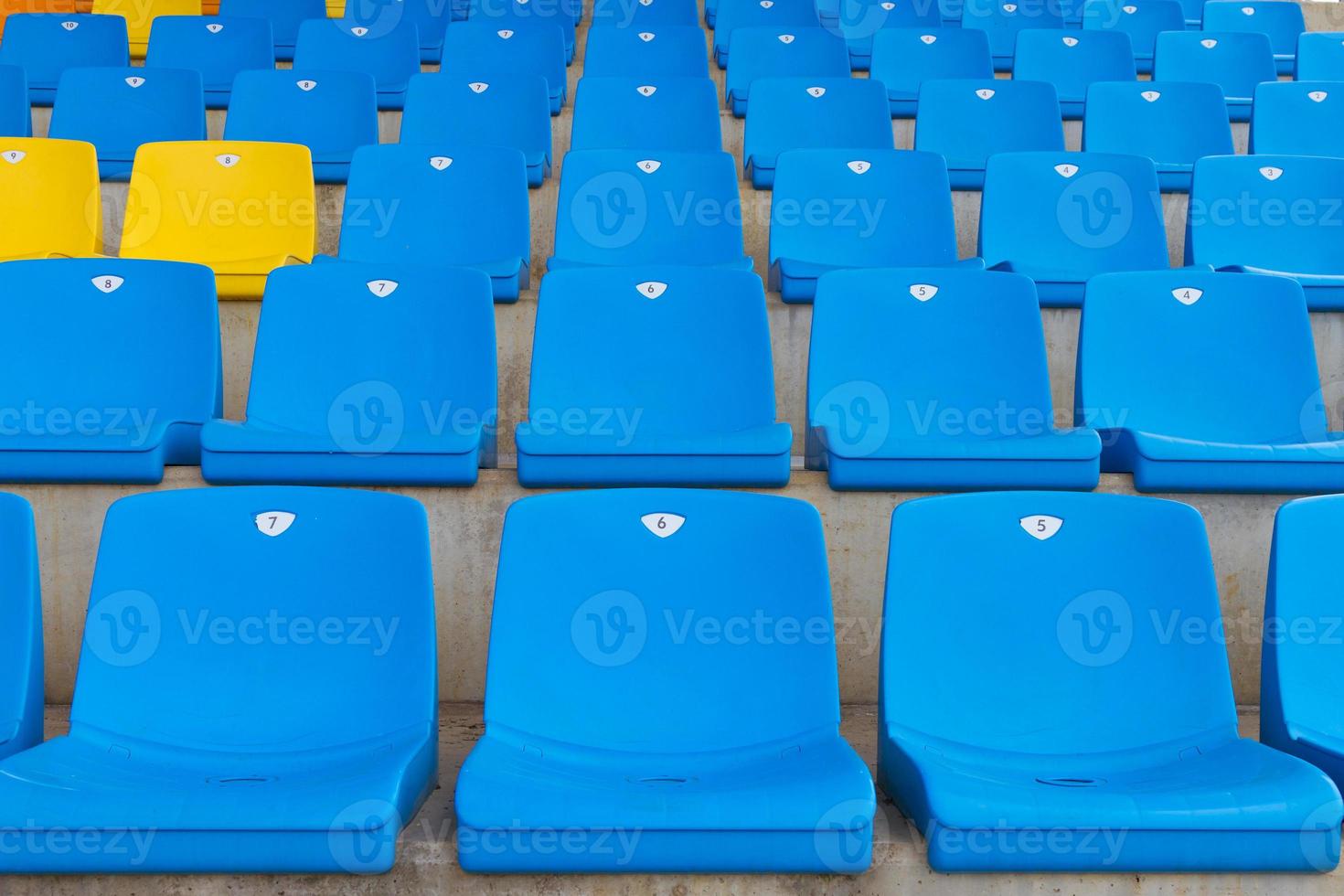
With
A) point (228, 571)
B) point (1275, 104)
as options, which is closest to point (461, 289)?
point (228, 571)

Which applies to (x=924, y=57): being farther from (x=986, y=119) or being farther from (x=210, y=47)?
(x=210, y=47)

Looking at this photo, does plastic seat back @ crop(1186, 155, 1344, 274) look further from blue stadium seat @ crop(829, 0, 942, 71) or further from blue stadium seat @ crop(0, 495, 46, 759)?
blue stadium seat @ crop(0, 495, 46, 759)

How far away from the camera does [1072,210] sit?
246cm

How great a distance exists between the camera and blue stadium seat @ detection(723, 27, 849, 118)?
3363 millimetres

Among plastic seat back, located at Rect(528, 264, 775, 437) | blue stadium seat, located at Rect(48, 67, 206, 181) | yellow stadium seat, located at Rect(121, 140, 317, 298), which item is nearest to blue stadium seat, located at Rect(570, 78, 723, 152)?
yellow stadium seat, located at Rect(121, 140, 317, 298)

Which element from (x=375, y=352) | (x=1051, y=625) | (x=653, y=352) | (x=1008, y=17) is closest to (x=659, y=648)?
(x=1051, y=625)

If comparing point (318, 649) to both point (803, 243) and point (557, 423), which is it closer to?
point (557, 423)

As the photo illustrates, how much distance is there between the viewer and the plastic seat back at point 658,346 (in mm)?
1853

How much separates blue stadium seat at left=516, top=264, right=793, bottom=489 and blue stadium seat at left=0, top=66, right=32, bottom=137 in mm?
1668

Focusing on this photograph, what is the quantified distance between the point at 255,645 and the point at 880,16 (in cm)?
A: 309

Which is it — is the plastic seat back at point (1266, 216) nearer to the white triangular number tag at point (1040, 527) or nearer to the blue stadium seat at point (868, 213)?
the blue stadium seat at point (868, 213)

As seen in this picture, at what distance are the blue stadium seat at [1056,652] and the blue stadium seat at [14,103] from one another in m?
2.35

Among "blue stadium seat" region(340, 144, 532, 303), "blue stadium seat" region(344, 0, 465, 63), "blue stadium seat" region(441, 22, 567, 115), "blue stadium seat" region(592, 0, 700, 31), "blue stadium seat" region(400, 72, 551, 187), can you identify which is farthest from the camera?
"blue stadium seat" region(592, 0, 700, 31)

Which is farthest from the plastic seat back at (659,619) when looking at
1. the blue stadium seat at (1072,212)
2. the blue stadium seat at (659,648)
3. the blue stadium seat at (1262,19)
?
the blue stadium seat at (1262,19)
